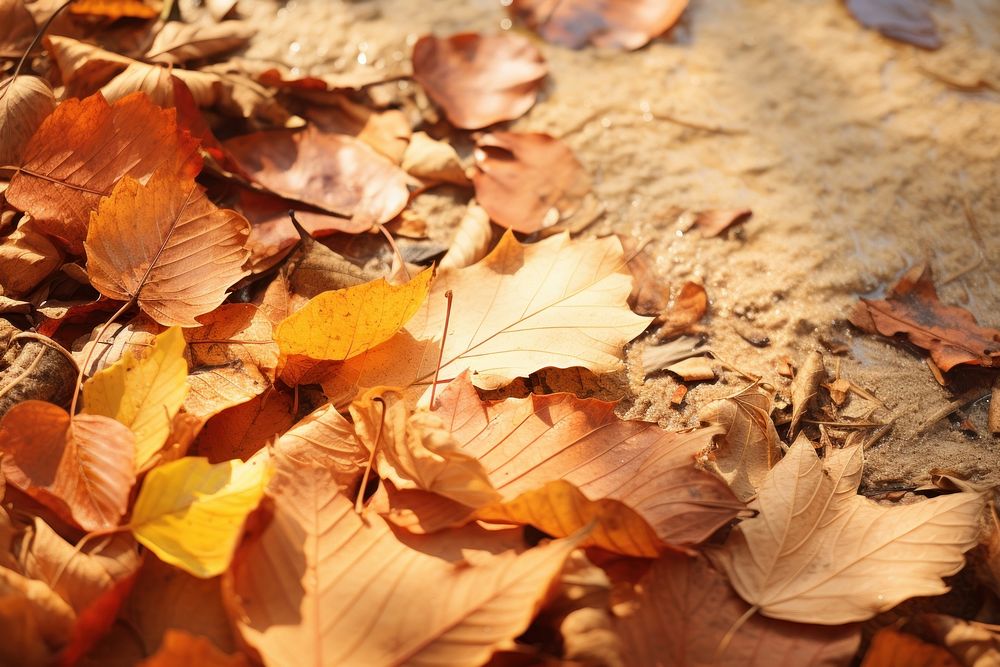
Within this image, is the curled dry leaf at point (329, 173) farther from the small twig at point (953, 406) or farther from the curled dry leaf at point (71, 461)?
the small twig at point (953, 406)

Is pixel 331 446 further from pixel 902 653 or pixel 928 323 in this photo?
pixel 928 323

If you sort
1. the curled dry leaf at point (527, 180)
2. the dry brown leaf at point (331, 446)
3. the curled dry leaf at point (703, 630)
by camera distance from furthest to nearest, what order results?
the curled dry leaf at point (527, 180)
the dry brown leaf at point (331, 446)
the curled dry leaf at point (703, 630)

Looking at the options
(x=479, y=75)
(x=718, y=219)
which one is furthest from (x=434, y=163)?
(x=718, y=219)

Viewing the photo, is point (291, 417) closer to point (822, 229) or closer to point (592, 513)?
point (592, 513)

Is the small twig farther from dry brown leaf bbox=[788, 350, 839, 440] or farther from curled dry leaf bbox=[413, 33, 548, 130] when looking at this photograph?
curled dry leaf bbox=[413, 33, 548, 130]

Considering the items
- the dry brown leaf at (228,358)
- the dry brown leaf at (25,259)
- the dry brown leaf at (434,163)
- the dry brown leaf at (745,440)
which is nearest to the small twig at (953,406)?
the dry brown leaf at (745,440)

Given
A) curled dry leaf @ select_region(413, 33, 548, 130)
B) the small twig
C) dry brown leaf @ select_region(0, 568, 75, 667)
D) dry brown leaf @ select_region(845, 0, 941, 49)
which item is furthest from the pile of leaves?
dry brown leaf @ select_region(845, 0, 941, 49)
